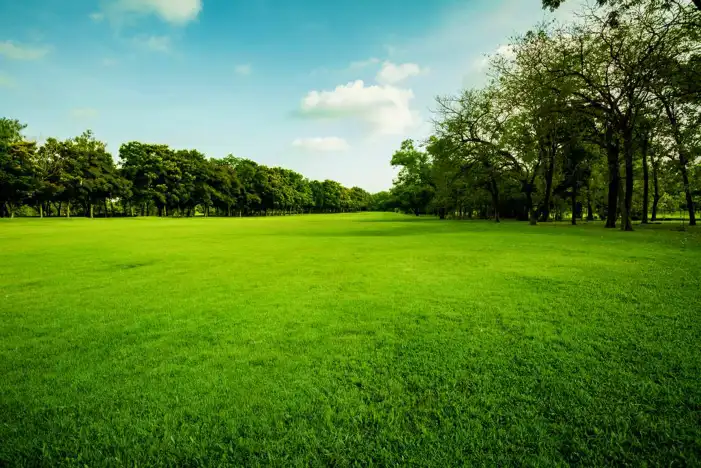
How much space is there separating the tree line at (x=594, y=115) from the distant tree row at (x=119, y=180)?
206 ft

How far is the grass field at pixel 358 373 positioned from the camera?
9.92ft

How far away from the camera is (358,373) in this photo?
4.30m

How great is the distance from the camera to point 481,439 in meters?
3.04

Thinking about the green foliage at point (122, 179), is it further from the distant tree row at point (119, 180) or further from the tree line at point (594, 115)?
the tree line at point (594, 115)

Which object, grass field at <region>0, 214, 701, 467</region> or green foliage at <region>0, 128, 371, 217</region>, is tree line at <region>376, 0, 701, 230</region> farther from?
green foliage at <region>0, 128, 371, 217</region>

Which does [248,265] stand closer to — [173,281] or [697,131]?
[173,281]

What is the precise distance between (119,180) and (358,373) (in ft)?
261

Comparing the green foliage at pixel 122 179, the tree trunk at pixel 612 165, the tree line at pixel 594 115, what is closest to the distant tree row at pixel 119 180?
the green foliage at pixel 122 179

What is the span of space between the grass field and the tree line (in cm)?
1392

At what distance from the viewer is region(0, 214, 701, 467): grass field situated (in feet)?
9.92

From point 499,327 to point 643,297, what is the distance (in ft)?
13.5

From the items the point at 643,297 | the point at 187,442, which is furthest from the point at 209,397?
the point at 643,297

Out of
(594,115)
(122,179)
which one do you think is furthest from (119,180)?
(594,115)

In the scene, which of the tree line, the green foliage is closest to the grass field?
the tree line
